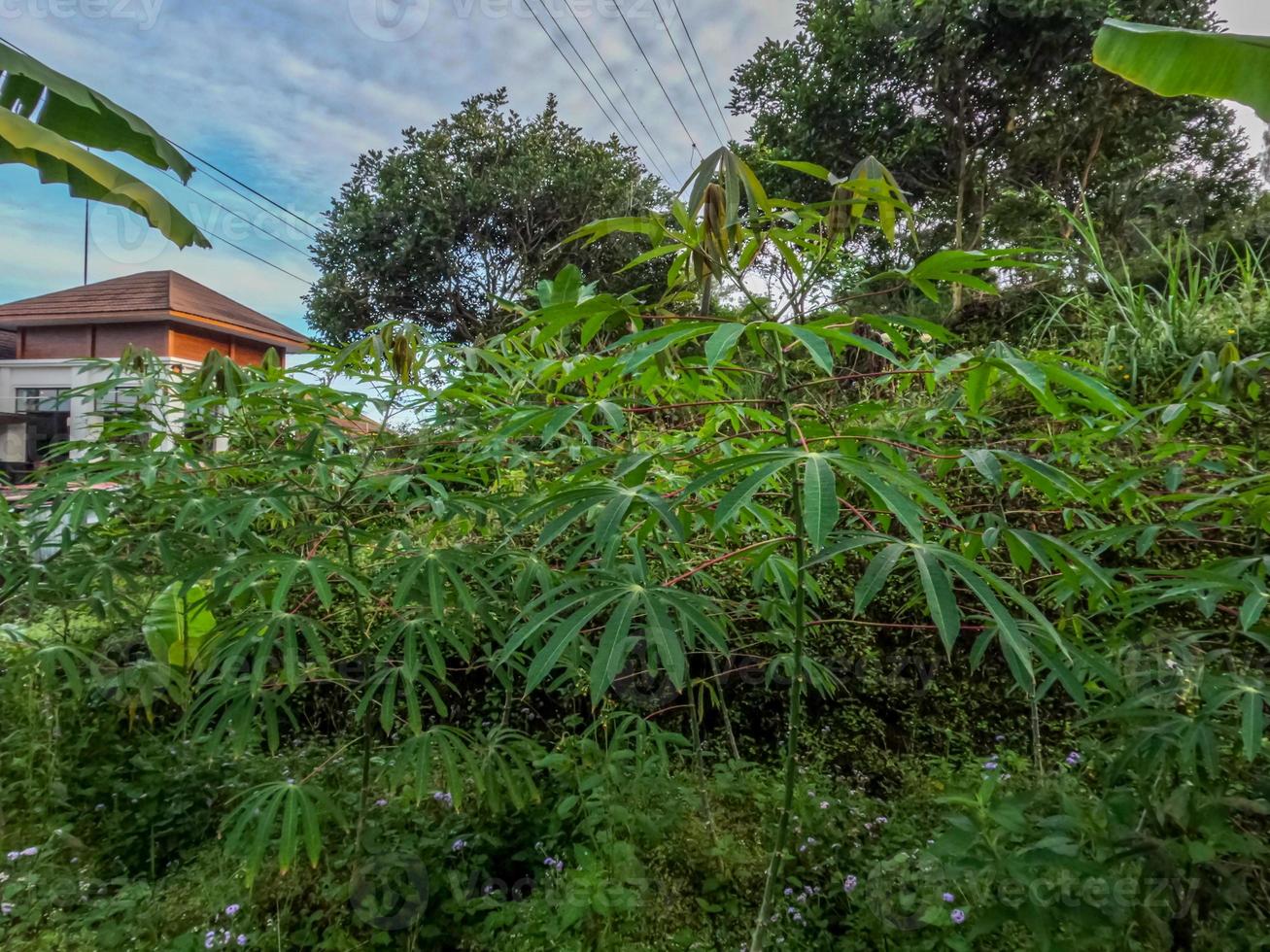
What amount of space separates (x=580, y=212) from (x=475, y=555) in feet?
26.1

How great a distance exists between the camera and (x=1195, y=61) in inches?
42.5

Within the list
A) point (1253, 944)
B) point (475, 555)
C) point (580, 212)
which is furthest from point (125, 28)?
point (580, 212)

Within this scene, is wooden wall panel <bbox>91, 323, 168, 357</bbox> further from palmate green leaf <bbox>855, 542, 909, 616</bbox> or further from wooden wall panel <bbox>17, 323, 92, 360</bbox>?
palmate green leaf <bbox>855, 542, 909, 616</bbox>

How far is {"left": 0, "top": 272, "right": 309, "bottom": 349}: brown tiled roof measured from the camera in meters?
6.18

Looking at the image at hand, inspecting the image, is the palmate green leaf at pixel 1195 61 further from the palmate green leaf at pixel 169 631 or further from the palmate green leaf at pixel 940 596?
the palmate green leaf at pixel 169 631

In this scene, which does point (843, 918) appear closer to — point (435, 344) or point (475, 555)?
point (475, 555)

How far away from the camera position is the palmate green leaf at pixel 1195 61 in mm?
1067

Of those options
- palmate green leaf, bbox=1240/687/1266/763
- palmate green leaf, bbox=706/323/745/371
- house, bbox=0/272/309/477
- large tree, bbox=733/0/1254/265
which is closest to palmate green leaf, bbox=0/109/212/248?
palmate green leaf, bbox=706/323/745/371

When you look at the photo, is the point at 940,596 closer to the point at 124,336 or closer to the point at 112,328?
the point at 124,336

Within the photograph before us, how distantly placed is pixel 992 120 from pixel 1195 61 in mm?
6197

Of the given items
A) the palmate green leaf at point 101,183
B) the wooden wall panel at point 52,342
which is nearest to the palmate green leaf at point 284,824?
the palmate green leaf at point 101,183

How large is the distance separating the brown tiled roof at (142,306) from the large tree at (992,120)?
5.72 meters

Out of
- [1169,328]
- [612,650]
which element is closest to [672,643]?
[612,650]

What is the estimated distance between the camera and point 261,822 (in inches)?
42.4
